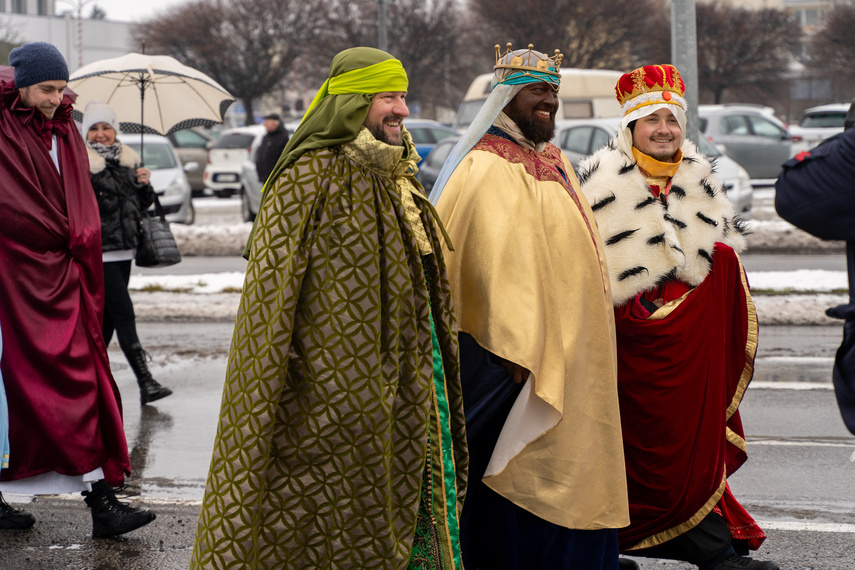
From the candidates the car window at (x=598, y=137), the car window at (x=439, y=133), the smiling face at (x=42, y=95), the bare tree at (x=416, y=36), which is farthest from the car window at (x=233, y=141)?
the smiling face at (x=42, y=95)

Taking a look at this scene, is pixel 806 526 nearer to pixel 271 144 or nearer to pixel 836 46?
pixel 271 144

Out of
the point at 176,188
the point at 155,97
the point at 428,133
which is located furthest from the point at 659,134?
the point at 428,133

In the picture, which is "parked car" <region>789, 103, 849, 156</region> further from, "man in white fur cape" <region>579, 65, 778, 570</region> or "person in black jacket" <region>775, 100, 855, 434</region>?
"person in black jacket" <region>775, 100, 855, 434</region>

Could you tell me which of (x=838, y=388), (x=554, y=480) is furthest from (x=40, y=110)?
(x=838, y=388)

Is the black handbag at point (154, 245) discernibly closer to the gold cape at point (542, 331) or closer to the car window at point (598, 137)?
the gold cape at point (542, 331)

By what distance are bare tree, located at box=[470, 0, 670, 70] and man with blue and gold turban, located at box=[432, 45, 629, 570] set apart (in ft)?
102

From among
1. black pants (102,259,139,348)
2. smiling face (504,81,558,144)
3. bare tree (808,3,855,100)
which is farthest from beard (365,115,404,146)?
bare tree (808,3,855,100)

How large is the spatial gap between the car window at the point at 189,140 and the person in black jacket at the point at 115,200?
18618 millimetres

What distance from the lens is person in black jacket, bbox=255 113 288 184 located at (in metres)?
15.2

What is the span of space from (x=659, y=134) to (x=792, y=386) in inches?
133

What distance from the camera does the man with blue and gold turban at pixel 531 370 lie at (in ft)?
11.8

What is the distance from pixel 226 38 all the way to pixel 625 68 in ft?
46.4

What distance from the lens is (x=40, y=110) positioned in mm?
4484

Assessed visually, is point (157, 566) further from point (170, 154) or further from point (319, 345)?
point (170, 154)
